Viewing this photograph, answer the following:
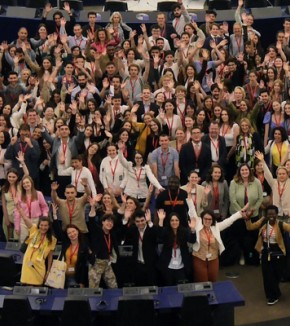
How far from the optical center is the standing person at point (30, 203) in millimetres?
13508

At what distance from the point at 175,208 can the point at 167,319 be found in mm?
1591

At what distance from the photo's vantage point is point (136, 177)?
1394 centimetres

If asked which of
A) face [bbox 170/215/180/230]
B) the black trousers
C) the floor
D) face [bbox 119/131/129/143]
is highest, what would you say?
face [bbox 119/131/129/143]

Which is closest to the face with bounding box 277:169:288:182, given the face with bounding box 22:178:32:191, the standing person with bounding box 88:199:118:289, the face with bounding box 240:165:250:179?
the face with bounding box 240:165:250:179

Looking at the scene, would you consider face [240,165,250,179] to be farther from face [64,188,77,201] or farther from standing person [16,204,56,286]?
standing person [16,204,56,286]

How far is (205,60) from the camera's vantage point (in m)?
16.5

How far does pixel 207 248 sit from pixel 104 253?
1.20 m

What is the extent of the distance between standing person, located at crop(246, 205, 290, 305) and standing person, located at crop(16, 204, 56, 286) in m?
2.47

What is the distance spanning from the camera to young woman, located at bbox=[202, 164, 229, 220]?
13.7 metres

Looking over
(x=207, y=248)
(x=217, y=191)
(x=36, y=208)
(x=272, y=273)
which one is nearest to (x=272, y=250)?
(x=272, y=273)

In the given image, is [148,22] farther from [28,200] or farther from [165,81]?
[28,200]

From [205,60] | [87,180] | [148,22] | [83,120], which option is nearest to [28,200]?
[87,180]

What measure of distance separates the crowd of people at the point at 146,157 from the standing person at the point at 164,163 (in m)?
0.01

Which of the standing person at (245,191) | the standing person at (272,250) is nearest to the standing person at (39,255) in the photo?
the standing person at (245,191)
